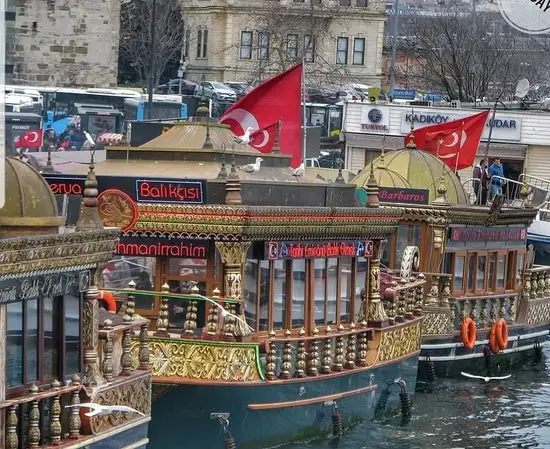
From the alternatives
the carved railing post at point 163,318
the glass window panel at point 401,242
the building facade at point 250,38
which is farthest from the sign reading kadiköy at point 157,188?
the building facade at point 250,38

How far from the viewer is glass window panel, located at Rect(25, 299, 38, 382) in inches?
496

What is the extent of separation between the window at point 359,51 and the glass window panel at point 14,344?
3212 inches

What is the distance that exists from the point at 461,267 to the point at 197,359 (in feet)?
30.9

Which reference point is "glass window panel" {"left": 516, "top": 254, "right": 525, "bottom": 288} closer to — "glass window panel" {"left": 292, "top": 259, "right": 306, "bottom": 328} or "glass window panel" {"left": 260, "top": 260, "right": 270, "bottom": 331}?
"glass window panel" {"left": 292, "top": 259, "right": 306, "bottom": 328}

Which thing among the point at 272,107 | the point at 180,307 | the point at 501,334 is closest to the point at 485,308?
the point at 501,334

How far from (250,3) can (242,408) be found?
75955 mm

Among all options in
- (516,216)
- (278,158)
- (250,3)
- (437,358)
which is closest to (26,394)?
(278,158)

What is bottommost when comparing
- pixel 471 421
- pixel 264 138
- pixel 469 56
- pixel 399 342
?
pixel 471 421

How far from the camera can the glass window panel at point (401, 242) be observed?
24688mm

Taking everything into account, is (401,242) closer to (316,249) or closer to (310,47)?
(316,249)

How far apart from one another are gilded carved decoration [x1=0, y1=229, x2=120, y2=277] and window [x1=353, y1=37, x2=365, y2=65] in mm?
80872

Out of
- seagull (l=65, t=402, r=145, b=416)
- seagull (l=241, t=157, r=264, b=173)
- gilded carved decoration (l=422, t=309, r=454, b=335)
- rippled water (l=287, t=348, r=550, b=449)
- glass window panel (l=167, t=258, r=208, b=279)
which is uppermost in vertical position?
seagull (l=241, t=157, r=264, b=173)

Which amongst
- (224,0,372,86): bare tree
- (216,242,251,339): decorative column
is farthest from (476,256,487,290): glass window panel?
(224,0,372,86): bare tree

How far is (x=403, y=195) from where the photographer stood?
2452 cm
